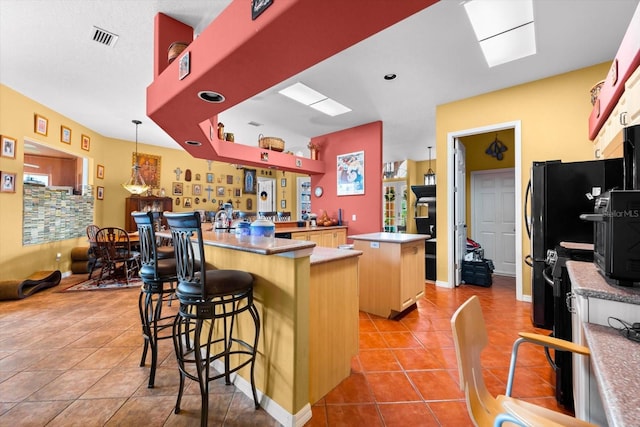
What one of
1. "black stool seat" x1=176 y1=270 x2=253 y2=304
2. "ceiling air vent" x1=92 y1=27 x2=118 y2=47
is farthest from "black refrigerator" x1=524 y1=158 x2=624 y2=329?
"ceiling air vent" x1=92 y1=27 x2=118 y2=47

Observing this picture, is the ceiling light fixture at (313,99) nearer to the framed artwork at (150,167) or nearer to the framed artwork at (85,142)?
the framed artwork at (85,142)

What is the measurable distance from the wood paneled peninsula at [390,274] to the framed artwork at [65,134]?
5.45 metres

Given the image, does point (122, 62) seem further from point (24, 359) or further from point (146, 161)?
point (146, 161)

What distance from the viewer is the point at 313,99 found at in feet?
13.1

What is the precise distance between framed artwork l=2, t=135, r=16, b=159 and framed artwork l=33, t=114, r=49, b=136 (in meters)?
0.46

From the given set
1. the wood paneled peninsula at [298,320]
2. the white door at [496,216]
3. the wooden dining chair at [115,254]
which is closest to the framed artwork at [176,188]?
the wooden dining chair at [115,254]

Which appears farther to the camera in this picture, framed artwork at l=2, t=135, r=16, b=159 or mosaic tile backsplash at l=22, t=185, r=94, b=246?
mosaic tile backsplash at l=22, t=185, r=94, b=246

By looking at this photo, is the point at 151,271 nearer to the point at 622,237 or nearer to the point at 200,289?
the point at 200,289

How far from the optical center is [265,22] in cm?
143

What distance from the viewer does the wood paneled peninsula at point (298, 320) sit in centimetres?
150

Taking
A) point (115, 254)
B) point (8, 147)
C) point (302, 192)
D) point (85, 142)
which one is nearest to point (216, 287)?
point (115, 254)

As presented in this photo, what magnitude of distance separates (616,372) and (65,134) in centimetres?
694

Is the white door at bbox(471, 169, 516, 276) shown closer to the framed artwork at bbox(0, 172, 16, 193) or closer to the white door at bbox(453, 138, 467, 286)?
the white door at bbox(453, 138, 467, 286)

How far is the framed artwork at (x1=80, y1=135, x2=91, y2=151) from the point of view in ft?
17.5
